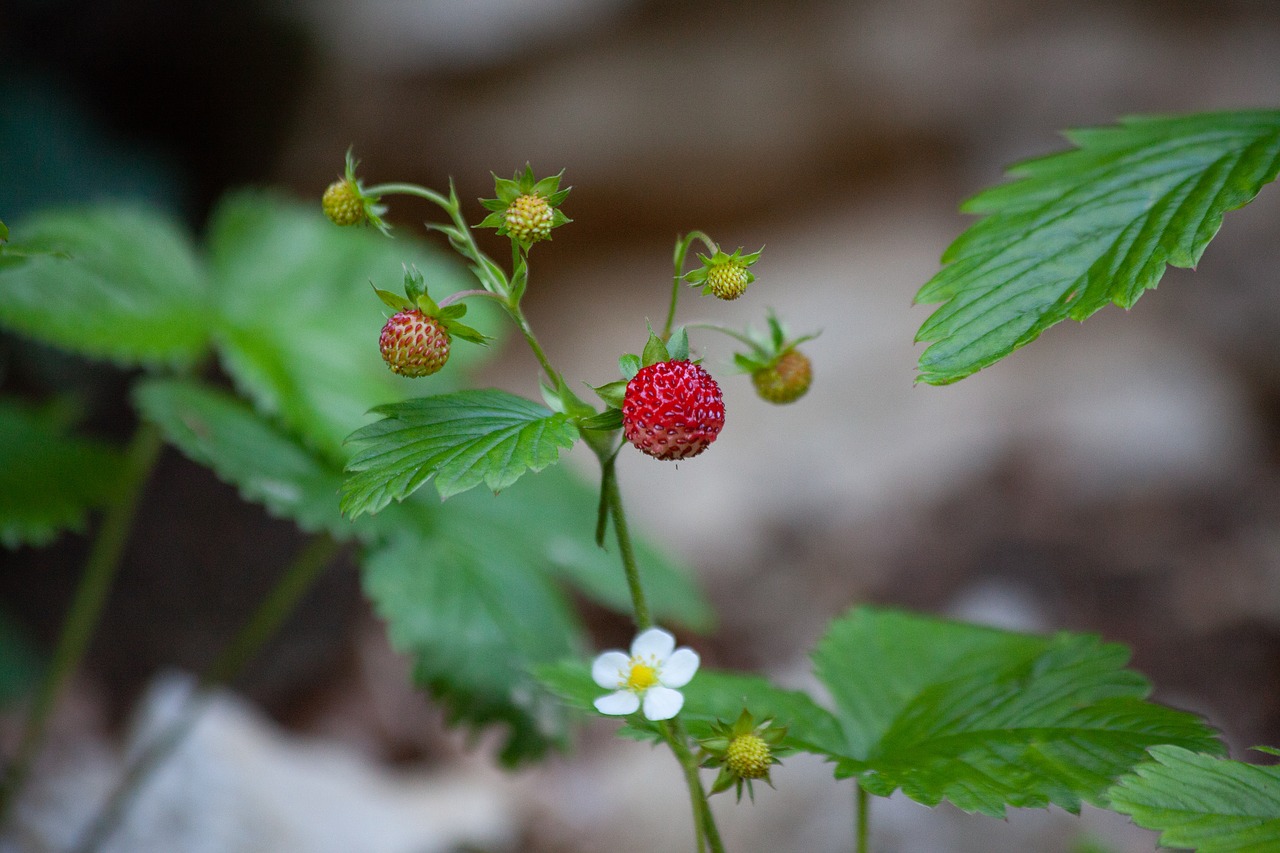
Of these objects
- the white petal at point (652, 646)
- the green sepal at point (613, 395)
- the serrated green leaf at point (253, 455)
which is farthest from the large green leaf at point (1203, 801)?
the serrated green leaf at point (253, 455)

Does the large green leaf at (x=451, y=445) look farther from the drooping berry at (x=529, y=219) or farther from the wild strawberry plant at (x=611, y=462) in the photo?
the drooping berry at (x=529, y=219)

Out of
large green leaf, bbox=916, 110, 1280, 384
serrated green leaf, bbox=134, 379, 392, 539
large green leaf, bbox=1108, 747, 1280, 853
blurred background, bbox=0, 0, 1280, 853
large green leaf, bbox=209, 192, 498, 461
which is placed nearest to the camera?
large green leaf, bbox=1108, 747, 1280, 853

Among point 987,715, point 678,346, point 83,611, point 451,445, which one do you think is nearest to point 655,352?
point 678,346

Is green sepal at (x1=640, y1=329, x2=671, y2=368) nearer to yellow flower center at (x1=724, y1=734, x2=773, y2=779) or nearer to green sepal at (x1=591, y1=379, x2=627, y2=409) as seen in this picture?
green sepal at (x1=591, y1=379, x2=627, y2=409)

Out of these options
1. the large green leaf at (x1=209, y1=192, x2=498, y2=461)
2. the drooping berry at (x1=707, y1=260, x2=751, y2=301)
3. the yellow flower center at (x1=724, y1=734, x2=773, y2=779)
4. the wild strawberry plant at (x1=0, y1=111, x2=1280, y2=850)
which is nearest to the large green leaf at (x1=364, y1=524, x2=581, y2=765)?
the wild strawberry plant at (x1=0, y1=111, x2=1280, y2=850)

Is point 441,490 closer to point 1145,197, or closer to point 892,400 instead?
point 1145,197

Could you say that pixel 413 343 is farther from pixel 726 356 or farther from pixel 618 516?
pixel 726 356
